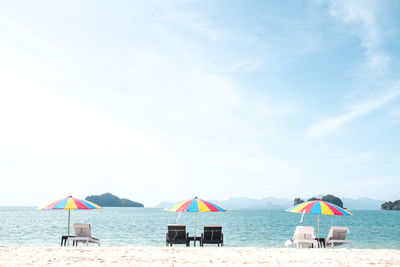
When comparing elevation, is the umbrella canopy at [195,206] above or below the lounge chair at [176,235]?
above

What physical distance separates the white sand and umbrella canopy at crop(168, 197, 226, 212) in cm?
118

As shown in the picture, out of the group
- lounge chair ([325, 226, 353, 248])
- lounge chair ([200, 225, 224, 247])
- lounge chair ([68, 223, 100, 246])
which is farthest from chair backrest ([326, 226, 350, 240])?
lounge chair ([68, 223, 100, 246])

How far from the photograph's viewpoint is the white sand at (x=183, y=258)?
28.0 ft

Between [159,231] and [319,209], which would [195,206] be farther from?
[159,231]

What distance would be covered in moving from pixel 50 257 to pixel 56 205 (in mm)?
2515

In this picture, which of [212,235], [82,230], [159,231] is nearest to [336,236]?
[212,235]

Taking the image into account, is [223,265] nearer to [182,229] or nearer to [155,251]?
→ [155,251]

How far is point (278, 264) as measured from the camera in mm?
8633

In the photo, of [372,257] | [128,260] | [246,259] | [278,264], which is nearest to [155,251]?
[128,260]

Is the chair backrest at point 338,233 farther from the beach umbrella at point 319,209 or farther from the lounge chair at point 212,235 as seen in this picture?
the lounge chair at point 212,235

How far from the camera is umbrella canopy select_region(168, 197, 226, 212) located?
11242 millimetres

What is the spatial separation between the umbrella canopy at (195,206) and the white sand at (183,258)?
1180mm

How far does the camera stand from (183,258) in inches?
369

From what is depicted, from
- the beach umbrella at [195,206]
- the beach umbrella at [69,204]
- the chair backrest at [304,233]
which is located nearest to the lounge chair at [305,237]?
the chair backrest at [304,233]
